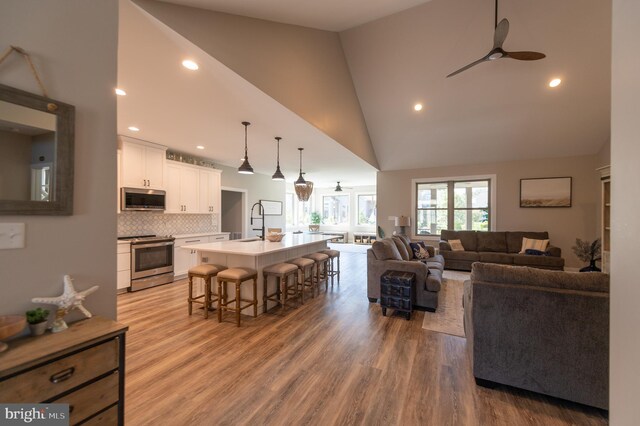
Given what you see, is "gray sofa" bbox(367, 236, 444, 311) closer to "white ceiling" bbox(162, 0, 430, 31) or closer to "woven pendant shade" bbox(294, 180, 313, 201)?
"woven pendant shade" bbox(294, 180, 313, 201)

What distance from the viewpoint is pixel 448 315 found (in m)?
3.49

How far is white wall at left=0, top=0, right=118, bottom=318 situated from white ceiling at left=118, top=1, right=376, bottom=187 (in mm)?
699

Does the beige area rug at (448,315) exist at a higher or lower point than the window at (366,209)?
lower

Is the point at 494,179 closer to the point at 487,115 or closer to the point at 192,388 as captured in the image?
the point at 487,115

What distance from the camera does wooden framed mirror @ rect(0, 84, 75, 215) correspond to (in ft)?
3.82

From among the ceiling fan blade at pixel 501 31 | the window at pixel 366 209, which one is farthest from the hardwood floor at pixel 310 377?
the window at pixel 366 209

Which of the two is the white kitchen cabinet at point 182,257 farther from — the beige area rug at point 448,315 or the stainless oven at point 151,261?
the beige area rug at point 448,315

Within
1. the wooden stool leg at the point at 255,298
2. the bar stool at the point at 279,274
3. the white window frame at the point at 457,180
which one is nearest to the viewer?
the wooden stool leg at the point at 255,298

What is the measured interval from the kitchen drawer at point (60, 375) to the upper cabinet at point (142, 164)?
4.18m

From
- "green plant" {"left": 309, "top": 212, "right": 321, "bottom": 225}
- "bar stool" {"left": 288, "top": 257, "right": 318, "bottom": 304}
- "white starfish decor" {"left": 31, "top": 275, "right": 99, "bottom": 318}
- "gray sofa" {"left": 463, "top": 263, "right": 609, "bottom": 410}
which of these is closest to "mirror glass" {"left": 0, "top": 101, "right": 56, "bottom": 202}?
"white starfish decor" {"left": 31, "top": 275, "right": 99, "bottom": 318}

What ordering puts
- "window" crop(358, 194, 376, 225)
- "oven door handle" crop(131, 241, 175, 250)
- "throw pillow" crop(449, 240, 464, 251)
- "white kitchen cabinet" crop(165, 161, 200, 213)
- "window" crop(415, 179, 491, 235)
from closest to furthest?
"oven door handle" crop(131, 241, 175, 250), "white kitchen cabinet" crop(165, 161, 200, 213), "throw pillow" crop(449, 240, 464, 251), "window" crop(415, 179, 491, 235), "window" crop(358, 194, 376, 225)

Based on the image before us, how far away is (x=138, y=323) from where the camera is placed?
322 cm

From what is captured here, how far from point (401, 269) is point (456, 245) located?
3.49 metres

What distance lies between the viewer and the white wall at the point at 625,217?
1.02 meters
